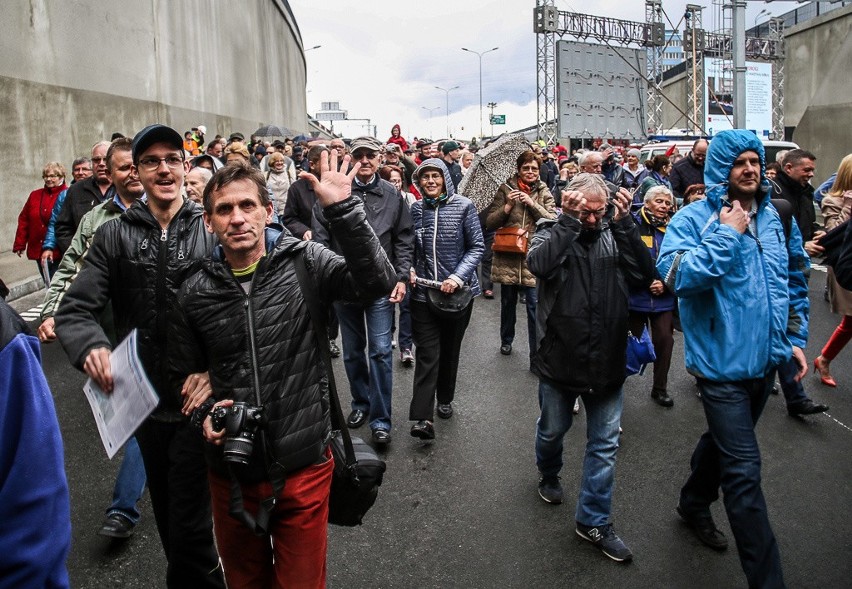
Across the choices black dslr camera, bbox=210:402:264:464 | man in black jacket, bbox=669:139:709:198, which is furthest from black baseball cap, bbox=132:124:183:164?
man in black jacket, bbox=669:139:709:198

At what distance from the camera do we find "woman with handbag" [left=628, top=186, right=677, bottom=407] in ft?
20.5

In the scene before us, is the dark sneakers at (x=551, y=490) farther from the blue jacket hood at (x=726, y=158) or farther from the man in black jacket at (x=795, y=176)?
the man in black jacket at (x=795, y=176)

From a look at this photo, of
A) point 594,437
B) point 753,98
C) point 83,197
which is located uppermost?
point 753,98

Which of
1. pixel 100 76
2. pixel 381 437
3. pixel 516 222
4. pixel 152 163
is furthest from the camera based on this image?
pixel 100 76

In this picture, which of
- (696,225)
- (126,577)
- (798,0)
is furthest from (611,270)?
(798,0)

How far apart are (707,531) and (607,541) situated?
584 mm

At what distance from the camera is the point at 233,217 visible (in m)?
2.72

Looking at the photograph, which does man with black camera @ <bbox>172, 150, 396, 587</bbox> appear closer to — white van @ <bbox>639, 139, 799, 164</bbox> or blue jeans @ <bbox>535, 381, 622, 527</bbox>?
blue jeans @ <bbox>535, 381, 622, 527</bbox>

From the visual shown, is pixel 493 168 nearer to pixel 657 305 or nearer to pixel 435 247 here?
pixel 435 247

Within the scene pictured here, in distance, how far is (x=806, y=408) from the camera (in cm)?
592

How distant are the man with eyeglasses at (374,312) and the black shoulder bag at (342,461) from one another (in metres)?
2.53

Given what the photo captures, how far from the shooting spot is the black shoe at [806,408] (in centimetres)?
591

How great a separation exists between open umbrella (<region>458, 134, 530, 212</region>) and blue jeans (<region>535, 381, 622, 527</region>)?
3.78 m

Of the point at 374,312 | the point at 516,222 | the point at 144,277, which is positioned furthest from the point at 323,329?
the point at 516,222
